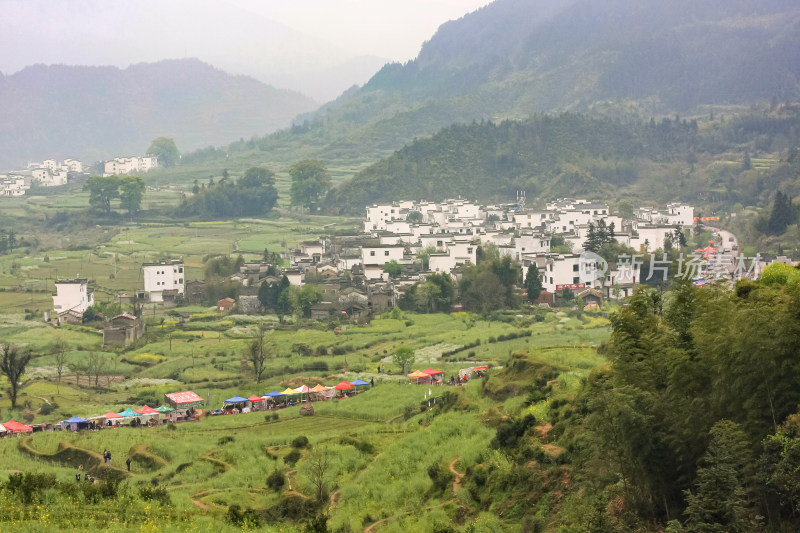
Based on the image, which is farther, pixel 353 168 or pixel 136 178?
pixel 353 168

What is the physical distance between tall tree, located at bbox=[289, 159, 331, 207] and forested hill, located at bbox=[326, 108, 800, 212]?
1.45m

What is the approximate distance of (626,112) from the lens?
11325 cm

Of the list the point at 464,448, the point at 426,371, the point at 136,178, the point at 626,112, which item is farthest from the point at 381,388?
the point at 626,112

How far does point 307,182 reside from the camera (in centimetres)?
8125

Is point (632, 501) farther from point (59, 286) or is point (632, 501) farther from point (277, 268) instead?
point (277, 268)

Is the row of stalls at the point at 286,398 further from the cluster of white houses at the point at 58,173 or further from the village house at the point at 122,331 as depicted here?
the cluster of white houses at the point at 58,173

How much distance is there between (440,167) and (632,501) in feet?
238

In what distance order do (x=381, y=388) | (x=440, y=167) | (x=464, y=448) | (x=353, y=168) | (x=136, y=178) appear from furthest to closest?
(x=353, y=168) → (x=440, y=167) → (x=136, y=178) → (x=381, y=388) → (x=464, y=448)

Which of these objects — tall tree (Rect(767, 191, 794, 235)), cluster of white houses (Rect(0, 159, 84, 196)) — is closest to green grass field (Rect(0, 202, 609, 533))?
tall tree (Rect(767, 191, 794, 235))

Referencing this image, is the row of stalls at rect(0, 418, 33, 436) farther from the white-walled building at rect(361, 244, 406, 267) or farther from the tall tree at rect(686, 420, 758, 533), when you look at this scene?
the white-walled building at rect(361, 244, 406, 267)

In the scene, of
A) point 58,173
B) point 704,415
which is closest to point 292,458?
point 704,415

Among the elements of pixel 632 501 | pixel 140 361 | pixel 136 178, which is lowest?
pixel 140 361

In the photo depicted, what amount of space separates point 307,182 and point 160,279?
3287 cm

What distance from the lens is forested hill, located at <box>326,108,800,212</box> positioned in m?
79.0
